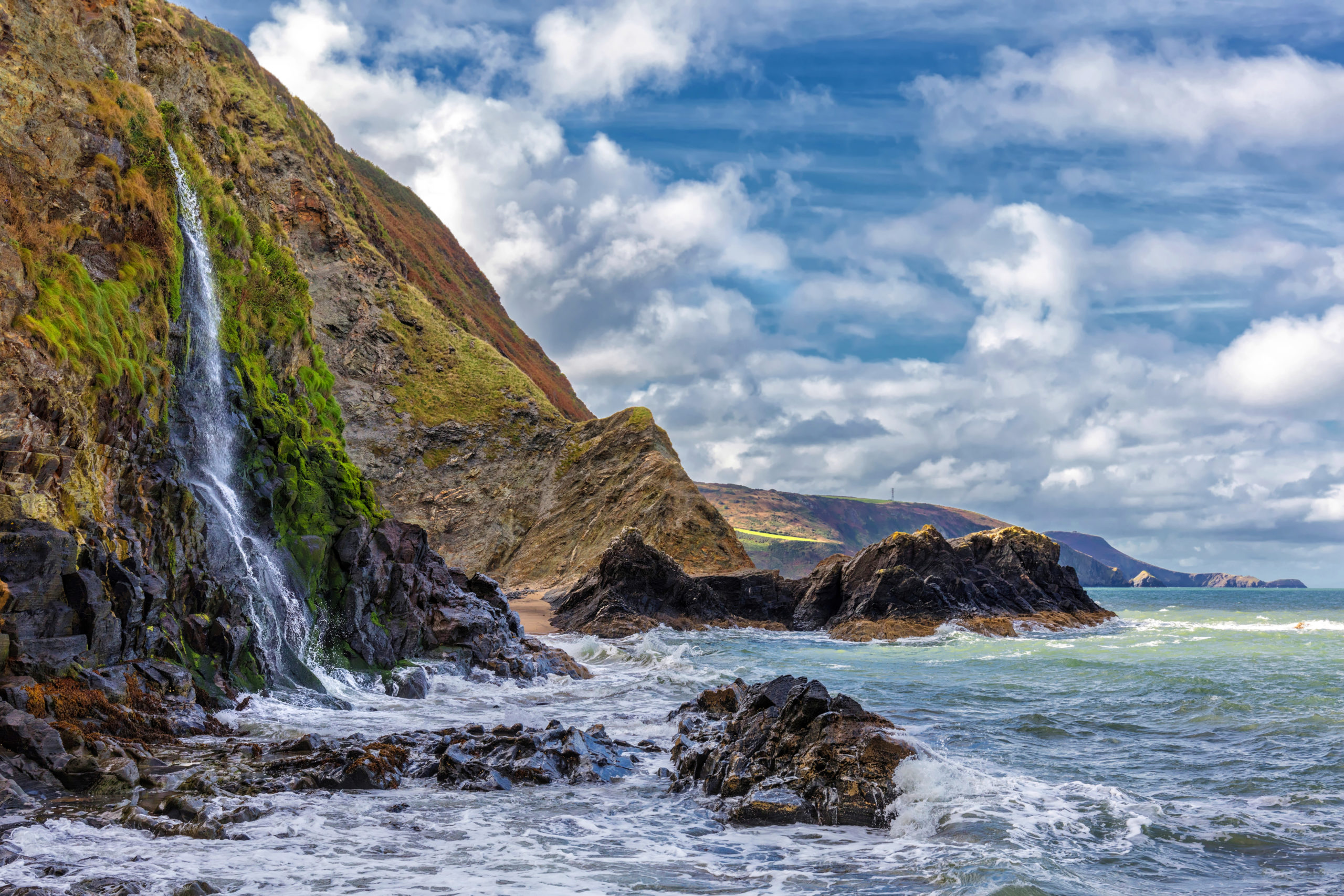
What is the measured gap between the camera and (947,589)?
1783 inches

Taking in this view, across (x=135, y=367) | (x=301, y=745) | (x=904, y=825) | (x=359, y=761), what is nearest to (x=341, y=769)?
(x=359, y=761)

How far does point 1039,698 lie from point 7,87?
22.6 metres

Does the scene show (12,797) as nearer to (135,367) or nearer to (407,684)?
(135,367)

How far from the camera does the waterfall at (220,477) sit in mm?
15484

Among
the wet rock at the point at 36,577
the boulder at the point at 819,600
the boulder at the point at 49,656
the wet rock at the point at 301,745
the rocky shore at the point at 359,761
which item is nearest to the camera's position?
the rocky shore at the point at 359,761

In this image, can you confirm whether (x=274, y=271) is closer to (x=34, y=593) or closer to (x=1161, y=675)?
(x=34, y=593)

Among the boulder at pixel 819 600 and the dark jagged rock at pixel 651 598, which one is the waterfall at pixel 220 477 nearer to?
the dark jagged rock at pixel 651 598

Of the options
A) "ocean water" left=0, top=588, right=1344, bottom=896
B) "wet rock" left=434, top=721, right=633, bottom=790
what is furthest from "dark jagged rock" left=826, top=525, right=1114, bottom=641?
"wet rock" left=434, top=721, right=633, bottom=790

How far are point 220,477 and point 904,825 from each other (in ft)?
45.9

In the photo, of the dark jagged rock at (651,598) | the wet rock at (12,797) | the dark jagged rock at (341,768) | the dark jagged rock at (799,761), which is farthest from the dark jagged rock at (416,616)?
the dark jagged rock at (651,598)

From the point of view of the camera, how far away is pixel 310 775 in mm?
9680

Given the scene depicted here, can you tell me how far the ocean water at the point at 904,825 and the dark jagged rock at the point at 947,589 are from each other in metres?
24.4

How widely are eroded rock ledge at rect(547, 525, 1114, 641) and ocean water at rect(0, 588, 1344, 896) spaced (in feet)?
77.4

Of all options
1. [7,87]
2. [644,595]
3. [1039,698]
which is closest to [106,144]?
[7,87]
